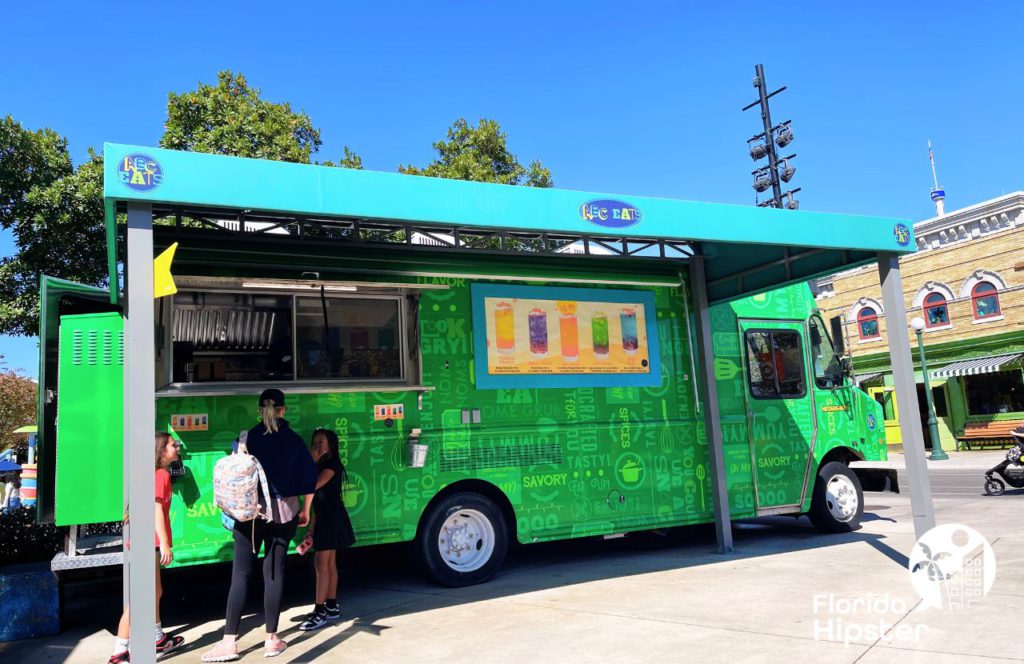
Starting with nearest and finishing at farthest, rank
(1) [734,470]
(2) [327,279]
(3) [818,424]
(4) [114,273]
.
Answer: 1. (4) [114,273]
2. (2) [327,279]
3. (1) [734,470]
4. (3) [818,424]

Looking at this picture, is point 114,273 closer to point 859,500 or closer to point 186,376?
point 186,376

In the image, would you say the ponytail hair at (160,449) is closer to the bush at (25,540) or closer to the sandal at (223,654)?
the sandal at (223,654)

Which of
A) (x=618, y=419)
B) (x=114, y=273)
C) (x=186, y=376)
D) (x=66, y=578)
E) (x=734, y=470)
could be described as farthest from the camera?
(x=734, y=470)

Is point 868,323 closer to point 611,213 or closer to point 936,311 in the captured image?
point 936,311

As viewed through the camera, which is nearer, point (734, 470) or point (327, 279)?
point (327, 279)

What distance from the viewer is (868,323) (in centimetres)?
2855

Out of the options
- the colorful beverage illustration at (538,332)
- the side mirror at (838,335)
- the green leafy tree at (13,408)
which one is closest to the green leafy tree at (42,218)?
the colorful beverage illustration at (538,332)

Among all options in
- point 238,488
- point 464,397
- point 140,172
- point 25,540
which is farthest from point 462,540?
point 140,172

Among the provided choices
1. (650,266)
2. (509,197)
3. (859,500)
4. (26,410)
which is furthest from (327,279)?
(26,410)

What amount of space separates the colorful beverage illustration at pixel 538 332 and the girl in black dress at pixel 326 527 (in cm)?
235

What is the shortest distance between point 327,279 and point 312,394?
3.43ft

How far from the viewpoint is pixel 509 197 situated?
5656 millimetres

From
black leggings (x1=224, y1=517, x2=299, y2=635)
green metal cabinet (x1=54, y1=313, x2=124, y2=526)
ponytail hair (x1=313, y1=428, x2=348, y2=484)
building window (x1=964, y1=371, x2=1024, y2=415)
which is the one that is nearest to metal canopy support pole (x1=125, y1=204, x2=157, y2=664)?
black leggings (x1=224, y1=517, x2=299, y2=635)

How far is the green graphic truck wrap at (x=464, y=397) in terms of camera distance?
19.4 ft
